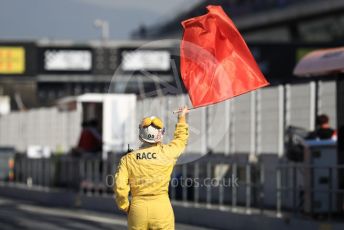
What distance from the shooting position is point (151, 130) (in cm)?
1009

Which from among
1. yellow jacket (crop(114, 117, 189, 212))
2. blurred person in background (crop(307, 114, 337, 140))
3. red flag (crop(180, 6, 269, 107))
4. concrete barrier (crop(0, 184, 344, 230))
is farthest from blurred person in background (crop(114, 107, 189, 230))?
blurred person in background (crop(307, 114, 337, 140))

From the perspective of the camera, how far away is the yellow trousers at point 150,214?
10016mm

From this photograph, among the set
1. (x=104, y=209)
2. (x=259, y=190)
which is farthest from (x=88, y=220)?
(x=259, y=190)

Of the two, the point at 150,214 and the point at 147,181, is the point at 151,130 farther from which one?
the point at 150,214

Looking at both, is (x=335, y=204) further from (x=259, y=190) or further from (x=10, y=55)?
(x=10, y=55)

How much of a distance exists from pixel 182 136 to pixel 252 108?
1231cm

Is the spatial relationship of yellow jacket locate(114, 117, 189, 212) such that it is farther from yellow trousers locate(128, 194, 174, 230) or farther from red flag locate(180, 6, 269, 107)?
red flag locate(180, 6, 269, 107)

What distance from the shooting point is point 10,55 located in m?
48.2

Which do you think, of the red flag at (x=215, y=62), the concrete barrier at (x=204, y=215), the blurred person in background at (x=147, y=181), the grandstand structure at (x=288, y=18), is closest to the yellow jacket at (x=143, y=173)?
the blurred person in background at (x=147, y=181)

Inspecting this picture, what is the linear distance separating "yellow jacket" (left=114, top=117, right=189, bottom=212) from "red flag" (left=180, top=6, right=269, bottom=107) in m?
1.88

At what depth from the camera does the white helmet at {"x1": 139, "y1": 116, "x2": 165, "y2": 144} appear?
10000 millimetres

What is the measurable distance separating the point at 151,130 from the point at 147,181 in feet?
1.61

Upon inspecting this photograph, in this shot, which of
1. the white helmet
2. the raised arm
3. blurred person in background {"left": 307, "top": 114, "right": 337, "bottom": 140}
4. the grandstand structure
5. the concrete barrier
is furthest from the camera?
the grandstand structure

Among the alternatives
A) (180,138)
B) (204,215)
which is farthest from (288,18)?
(180,138)
